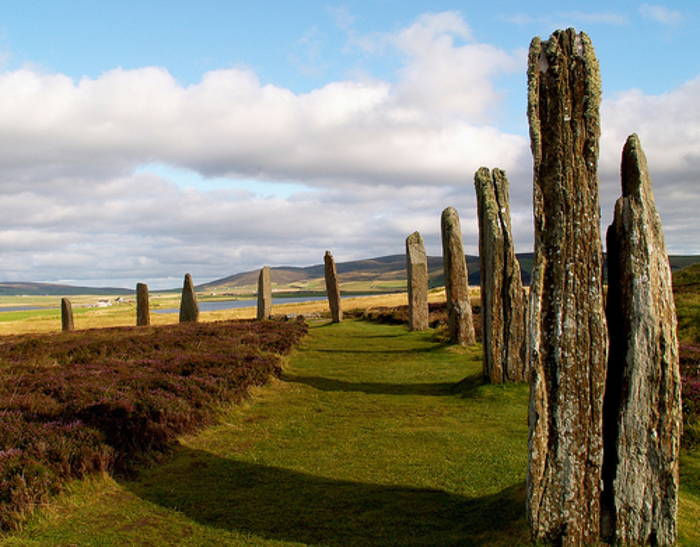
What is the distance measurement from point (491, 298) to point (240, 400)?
6.68 metres

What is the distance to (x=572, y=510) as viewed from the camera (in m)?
6.09

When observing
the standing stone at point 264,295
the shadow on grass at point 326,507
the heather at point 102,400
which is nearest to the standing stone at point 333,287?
the standing stone at point 264,295

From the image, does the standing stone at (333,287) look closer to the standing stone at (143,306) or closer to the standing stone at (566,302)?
the standing stone at (143,306)

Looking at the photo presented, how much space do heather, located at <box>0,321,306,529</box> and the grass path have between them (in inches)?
15.2

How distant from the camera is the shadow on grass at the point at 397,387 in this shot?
14.9m

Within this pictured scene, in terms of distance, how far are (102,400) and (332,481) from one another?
5153mm

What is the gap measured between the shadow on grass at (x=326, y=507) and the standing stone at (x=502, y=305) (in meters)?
6.74

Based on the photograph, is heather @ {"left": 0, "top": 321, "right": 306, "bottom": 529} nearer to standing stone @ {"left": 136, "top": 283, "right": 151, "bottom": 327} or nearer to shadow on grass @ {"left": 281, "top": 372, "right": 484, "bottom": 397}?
shadow on grass @ {"left": 281, "top": 372, "right": 484, "bottom": 397}

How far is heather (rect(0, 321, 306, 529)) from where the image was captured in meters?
8.17

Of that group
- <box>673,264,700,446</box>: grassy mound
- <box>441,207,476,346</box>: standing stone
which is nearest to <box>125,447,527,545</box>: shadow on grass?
<box>673,264,700,446</box>: grassy mound

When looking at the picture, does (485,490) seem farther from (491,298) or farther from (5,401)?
(5,401)

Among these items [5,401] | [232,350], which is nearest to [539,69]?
[5,401]

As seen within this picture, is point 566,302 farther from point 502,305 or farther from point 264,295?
point 264,295

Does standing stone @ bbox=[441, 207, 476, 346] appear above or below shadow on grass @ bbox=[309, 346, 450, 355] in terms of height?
above
